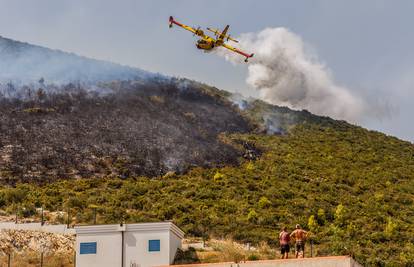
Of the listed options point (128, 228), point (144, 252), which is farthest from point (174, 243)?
point (128, 228)

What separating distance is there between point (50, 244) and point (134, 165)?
3932cm

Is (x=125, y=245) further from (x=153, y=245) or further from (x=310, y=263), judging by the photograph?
(x=310, y=263)

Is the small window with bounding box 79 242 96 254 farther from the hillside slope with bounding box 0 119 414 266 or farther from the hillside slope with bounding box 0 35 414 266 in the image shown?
the hillside slope with bounding box 0 35 414 266

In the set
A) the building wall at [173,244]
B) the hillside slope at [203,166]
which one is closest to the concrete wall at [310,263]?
the building wall at [173,244]

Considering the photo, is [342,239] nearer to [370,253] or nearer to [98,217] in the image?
[370,253]

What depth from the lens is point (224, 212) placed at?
8238cm

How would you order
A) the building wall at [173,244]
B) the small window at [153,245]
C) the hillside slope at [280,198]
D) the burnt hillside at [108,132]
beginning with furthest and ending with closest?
1. the burnt hillside at [108,132]
2. the hillside slope at [280,198]
3. the building wall at [173,244]
4. the small window at [153,245]

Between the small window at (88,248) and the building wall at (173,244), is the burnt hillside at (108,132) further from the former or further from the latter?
the small window at (88,248)

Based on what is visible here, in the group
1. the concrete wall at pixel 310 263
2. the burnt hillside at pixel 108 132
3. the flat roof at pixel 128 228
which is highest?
the burnt hillside at pixel 108 132

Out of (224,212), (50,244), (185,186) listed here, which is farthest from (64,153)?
(50,244)

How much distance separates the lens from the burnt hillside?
316ft

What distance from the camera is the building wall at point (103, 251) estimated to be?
51750mm

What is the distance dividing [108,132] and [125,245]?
55872mm

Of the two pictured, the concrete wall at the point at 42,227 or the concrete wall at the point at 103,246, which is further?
the concrete wall at the point at 42,227
